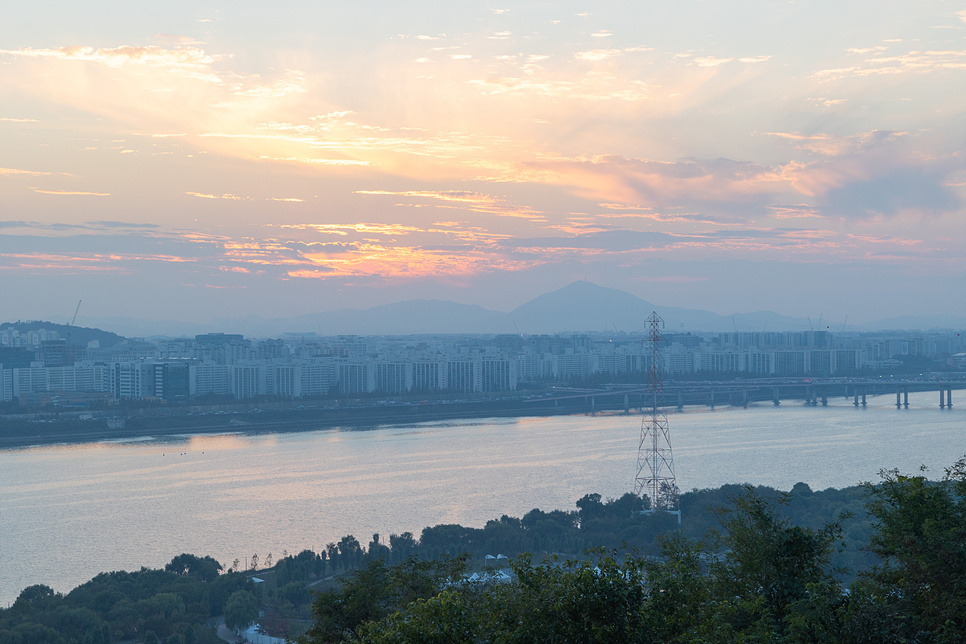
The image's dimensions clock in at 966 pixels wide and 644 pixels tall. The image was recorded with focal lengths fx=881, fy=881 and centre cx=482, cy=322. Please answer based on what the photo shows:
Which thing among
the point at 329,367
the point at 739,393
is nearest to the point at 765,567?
the point at 739,393

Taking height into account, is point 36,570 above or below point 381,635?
below

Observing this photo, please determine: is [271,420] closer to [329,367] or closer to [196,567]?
[329,367]

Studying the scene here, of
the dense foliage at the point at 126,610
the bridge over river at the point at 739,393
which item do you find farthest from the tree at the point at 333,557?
the bridge over river at the point at 739,393

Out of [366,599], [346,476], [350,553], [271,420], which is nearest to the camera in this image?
[366,599]

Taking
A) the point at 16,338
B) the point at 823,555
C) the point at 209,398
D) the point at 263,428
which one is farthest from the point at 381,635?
the point at 16,338

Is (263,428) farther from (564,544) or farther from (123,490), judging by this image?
(564,544)

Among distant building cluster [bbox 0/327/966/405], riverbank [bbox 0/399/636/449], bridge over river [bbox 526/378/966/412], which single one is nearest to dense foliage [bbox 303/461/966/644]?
riverbank [bbox 0/399/636/449]

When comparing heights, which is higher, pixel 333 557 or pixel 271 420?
pixel 271 420
